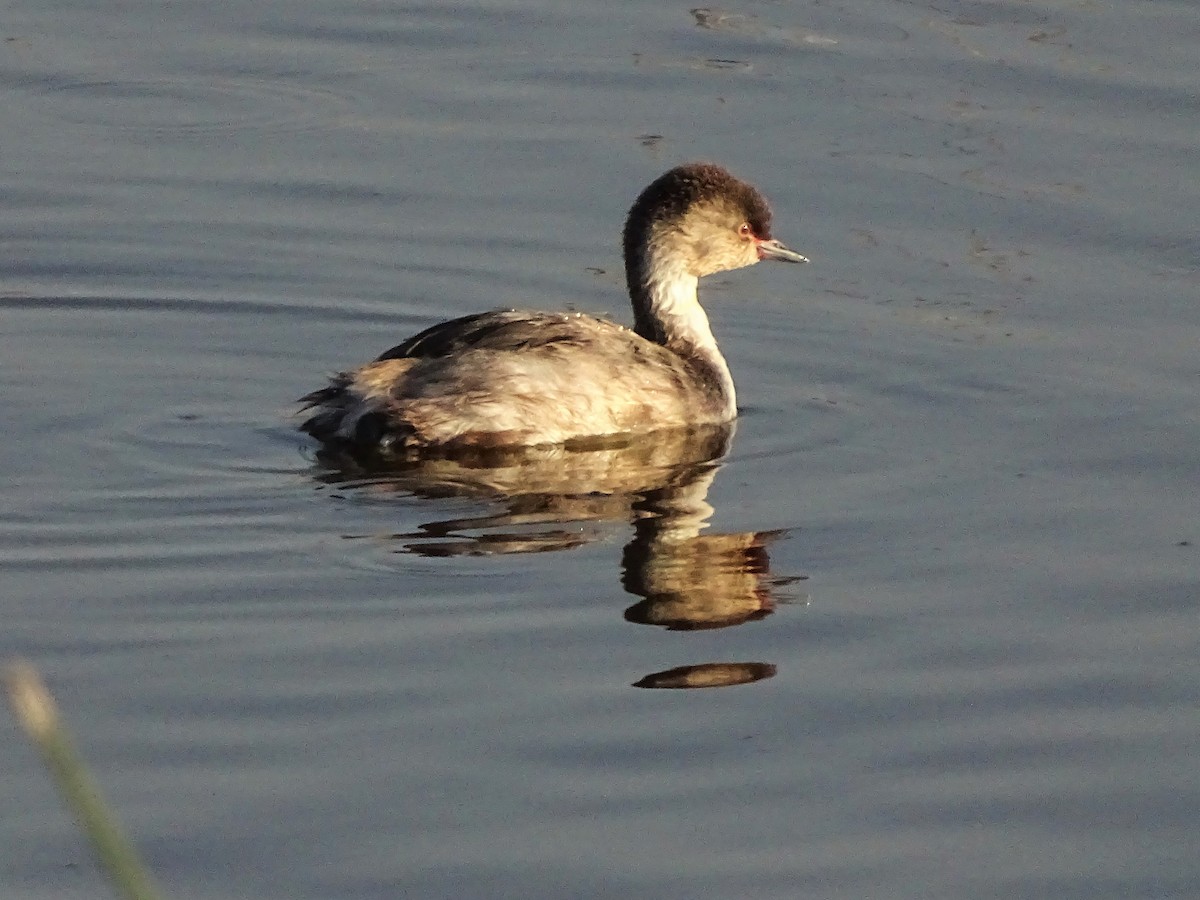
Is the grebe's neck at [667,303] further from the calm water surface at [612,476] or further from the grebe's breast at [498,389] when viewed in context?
the grebe's breast at [498,389]

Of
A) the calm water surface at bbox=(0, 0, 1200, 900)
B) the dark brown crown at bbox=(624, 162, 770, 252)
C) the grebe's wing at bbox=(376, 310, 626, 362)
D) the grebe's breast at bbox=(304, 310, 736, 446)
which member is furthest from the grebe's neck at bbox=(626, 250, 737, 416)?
the grebe's wing at bbox=(376, 310, 626, 362)

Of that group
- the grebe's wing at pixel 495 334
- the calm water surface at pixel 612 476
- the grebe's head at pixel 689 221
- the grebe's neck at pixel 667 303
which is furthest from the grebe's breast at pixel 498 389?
the grebe's head at pixel 689 221

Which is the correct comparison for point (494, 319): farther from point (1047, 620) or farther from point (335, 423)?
point (1047, 620)

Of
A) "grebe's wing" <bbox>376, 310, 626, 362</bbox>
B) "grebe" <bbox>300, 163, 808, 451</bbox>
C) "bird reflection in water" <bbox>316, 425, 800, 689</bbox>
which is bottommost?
"bird reflection in water" <bbox>316, 425, 800, 689</bbox>

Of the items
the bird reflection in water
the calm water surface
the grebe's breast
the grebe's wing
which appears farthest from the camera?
the grebe's wing

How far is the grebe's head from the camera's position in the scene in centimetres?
1064

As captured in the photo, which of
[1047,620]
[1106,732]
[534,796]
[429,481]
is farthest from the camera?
[429,481]

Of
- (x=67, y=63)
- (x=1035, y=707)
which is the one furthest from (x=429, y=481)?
(x=67, y=63)

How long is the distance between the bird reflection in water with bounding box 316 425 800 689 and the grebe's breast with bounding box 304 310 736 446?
100mm

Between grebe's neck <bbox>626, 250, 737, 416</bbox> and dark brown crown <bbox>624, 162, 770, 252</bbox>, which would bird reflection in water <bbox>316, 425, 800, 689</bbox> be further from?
dark brown crown <bbox>624, 162, 770, 252</bbox>

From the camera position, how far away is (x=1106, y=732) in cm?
668

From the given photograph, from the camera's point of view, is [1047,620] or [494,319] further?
[494,319]

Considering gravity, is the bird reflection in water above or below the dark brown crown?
below

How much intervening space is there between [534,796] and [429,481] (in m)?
3.18
